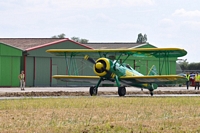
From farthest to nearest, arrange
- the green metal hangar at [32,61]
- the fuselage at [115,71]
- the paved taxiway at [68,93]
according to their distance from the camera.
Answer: the green metal hangar at [32,61] → the fuselage at [115,71] → the paved taxiway at [68,93]

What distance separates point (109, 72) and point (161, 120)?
17.2 meters

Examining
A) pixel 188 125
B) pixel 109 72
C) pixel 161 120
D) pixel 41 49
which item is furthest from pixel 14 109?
pixel 41 49

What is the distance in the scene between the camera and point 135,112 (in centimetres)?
1884

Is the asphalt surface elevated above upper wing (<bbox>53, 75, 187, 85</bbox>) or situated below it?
below

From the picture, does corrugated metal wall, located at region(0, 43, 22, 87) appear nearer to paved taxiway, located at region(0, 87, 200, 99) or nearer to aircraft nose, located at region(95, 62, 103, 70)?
paved taxiway, located at region(0, 87, 200, 99)

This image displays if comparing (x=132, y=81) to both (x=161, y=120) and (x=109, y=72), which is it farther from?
(x=161, y=120)

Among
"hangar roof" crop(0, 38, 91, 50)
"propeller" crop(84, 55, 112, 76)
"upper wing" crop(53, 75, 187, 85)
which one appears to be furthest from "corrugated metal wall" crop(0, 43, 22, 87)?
"propeller" crop(84, 55, 112, 76)

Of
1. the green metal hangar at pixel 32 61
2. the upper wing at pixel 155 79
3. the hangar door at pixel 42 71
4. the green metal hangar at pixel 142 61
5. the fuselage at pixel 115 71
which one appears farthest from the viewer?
the green metal hangar at pixel 142 61

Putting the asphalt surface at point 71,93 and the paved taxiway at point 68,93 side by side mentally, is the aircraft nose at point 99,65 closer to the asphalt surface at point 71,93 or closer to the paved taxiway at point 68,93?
the paved taxiway at point 68,93

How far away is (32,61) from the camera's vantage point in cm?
5262

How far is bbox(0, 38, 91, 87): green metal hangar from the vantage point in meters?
49.7

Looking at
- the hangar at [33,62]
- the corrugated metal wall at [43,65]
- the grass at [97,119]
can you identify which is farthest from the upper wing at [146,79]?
the corrugated metal wall at [43,65]

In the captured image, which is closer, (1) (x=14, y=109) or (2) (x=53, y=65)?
(1) (x=14, y=109)

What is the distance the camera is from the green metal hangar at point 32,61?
49.7m
